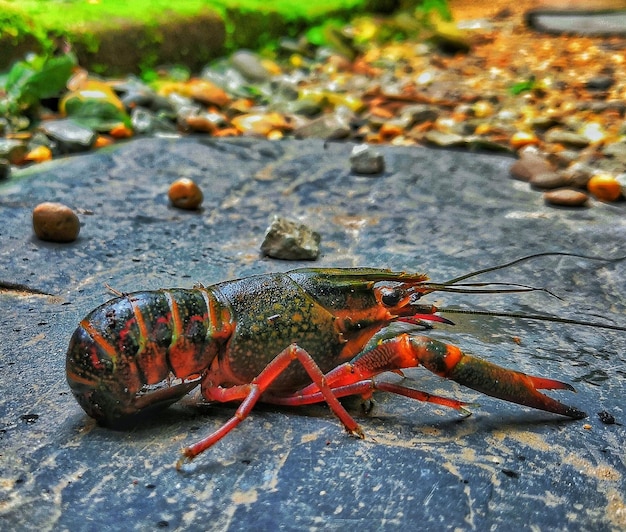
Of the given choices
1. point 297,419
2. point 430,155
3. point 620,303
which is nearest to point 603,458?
point 297,419

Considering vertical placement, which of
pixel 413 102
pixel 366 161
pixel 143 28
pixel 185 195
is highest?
pixel 143 28

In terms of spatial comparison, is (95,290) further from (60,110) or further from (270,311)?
(60,110)

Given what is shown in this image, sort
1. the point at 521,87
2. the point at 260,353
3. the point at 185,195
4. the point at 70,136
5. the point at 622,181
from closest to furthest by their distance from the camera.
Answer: the point at 260,353 → the point at 185,195 → the point at 622,181 → the point at 70,136 → the point at 521,87

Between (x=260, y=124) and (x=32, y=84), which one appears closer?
(x=32, y=84)

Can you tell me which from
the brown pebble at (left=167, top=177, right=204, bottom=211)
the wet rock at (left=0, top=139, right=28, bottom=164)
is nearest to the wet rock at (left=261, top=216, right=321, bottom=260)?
the brown pebble at (left=167, top=177, right=204, bottom=211)

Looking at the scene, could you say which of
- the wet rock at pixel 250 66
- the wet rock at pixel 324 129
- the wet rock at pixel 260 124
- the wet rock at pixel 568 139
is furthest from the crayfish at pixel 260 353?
the wet rock at pixel 250 66

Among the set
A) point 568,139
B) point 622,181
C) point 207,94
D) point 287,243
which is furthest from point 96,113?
point 622,181

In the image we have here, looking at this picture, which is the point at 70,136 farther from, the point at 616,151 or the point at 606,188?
the point at 616,151
